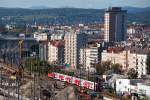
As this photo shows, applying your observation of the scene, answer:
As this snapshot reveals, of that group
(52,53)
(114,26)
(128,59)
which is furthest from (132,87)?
(114,26)

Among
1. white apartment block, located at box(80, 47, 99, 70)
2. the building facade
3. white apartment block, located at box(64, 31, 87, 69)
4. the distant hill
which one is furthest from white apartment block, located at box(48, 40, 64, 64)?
the distant hill

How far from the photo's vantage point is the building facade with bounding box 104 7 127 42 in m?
41.2

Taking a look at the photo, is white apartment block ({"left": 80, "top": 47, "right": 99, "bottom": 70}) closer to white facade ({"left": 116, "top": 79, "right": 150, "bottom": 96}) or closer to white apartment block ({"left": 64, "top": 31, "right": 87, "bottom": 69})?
white apartment block ({"left": 64, "top": 31, "right": 87, "bottom": 69})

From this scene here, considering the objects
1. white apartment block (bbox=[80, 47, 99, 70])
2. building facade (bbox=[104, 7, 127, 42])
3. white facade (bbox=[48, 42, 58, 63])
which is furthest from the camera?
building facade (bbox=[104, 7, 127, 42])

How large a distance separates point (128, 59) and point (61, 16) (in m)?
63.4

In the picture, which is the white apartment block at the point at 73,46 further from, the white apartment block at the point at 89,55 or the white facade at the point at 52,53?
the white facade at the point at 52,53

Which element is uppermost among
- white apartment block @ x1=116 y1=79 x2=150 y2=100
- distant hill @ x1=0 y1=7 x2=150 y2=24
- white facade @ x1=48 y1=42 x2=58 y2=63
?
white apartment block @ x1=116 y1=79 x2=150 y2=100

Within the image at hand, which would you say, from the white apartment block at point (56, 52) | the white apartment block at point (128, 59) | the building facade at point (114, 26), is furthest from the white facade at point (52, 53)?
the building facade at point (114, 26)

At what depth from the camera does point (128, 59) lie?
1042 inches

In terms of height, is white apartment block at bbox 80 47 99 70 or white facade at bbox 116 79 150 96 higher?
white facade at bbox 116 79 150 96

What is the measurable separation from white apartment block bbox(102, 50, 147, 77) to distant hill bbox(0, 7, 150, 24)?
169 ft

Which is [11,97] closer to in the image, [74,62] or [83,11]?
[74,62]

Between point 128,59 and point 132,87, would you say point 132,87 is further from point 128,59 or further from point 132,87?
point 128,59

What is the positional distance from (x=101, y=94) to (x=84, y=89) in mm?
1264
